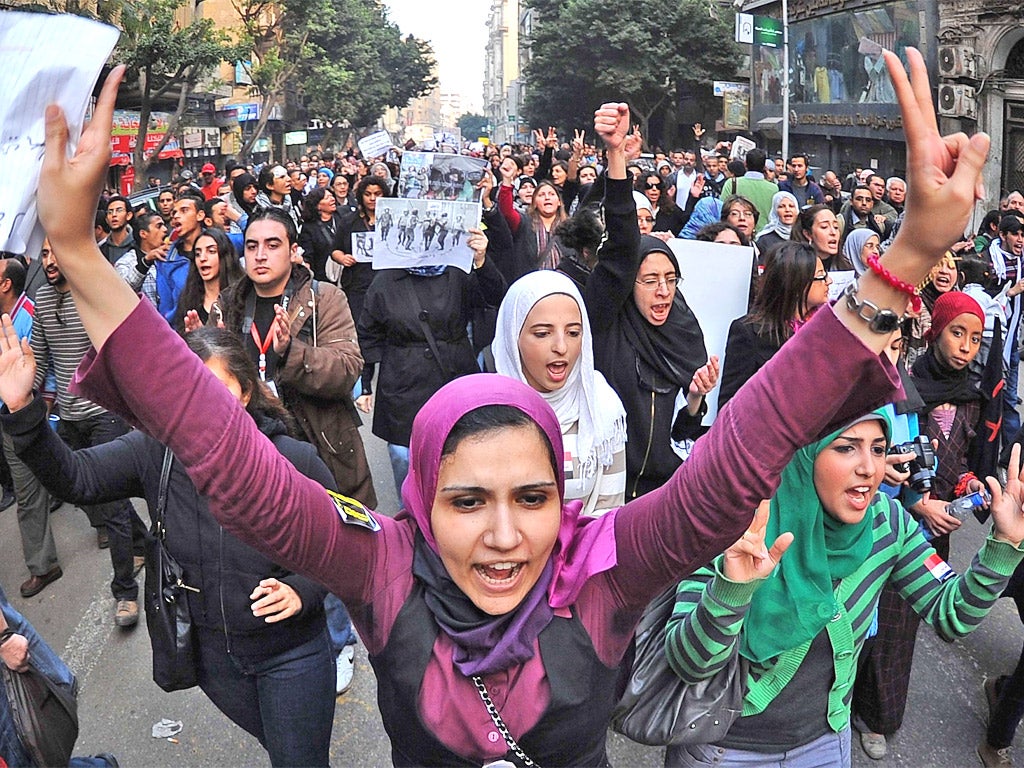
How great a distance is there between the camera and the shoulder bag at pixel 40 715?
7.39 feet

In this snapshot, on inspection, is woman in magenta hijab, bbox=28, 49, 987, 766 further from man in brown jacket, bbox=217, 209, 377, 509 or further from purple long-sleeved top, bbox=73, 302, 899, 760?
man in brown jacket, bbox=217, 209, 377, 509

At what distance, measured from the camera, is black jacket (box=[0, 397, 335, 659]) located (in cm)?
245

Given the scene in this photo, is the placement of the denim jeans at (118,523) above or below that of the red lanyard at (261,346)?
below

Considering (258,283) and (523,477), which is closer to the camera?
(523,477)

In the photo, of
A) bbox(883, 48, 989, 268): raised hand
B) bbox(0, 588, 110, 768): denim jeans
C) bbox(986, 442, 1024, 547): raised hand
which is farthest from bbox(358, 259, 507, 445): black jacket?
bbox(883, 48, 989, 268): raised hand

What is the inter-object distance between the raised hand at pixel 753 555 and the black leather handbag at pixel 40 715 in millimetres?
1705

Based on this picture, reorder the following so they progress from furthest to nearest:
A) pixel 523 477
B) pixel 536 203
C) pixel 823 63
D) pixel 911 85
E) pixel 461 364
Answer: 1. pixel 823 63
2. pixel 536 203
3. pixel 461 364
4. pixel 523 477
5. pixel 911 85

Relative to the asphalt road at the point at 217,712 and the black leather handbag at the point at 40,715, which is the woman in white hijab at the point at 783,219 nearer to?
the asphalt road at the point at 217,712

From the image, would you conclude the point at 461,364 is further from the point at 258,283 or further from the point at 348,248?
the point at 348,248

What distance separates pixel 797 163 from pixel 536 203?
6039 millimetres

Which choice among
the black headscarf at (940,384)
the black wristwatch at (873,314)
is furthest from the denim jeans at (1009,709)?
the black wristwatch at (873,314)

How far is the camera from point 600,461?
2963mm

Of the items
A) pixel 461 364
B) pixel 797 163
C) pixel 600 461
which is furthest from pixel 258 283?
pixel 797 163

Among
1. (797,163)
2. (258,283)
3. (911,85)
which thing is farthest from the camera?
(797,163)
